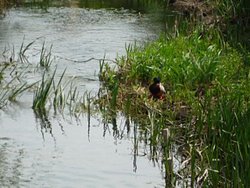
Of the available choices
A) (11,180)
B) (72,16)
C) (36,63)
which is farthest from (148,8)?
(11,180)

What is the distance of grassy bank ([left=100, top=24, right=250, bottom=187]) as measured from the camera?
25.7ft

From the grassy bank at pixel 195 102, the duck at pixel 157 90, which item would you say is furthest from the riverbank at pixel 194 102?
the duck at pixel 157 90

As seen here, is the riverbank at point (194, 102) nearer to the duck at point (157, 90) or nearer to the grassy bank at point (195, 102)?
the grassy bank at point (195, 102)

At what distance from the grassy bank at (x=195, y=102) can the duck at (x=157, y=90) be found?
134 mm

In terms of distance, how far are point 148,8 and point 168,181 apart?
66.3ft

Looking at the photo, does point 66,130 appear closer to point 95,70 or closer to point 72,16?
point 95,70

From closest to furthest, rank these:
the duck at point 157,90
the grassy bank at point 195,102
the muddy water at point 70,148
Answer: the grassy bank at point 195,102 < the muddy water at point 70,148 < the duck at point 157,90

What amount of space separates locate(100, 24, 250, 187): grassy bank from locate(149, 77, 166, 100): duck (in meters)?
0.13

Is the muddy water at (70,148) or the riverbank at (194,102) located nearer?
the riverbank at (194,102)

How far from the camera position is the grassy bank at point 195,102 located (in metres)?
7.85

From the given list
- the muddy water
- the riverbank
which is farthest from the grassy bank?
the muddy water

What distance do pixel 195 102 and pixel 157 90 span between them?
83cm

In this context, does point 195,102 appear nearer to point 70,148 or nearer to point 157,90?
point 157,90

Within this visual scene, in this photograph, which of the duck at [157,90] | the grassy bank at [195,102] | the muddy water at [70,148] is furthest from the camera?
the duck at [157,90]
